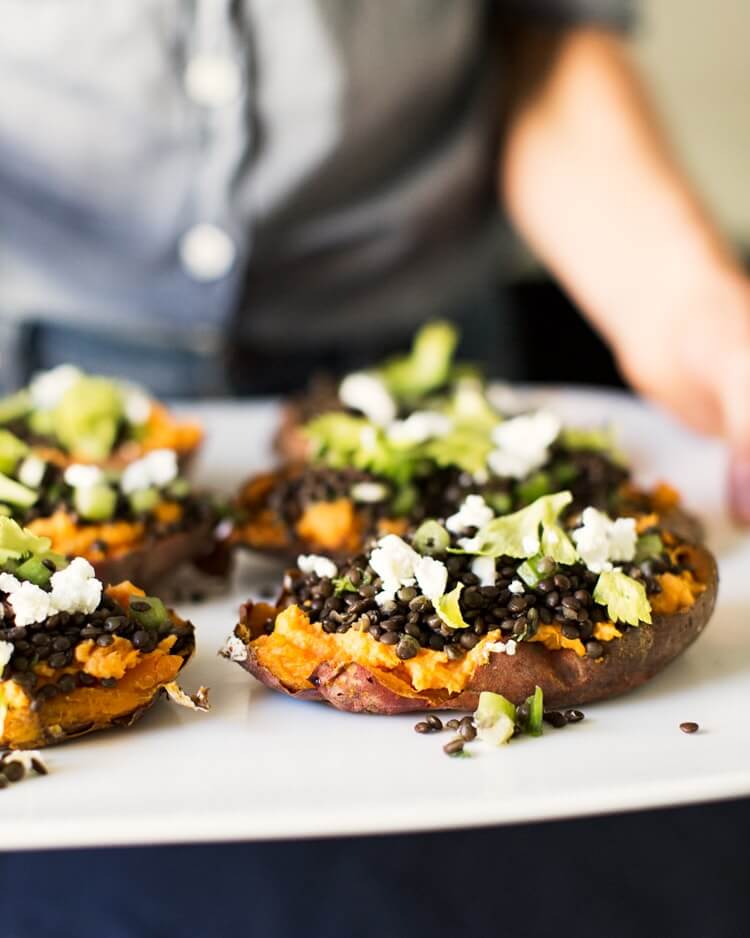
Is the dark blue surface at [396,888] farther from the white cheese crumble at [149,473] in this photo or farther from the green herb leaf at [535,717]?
the white cheese crumble at [149,473]

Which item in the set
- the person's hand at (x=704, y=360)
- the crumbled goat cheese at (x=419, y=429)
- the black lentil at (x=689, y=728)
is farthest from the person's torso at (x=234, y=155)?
the black lentil at (x=689, y=728)

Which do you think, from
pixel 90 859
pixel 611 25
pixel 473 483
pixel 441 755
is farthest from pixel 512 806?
pixel 611 25

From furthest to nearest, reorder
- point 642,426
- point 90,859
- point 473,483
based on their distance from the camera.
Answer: point 642,426 → point 473,483 → point 90,859

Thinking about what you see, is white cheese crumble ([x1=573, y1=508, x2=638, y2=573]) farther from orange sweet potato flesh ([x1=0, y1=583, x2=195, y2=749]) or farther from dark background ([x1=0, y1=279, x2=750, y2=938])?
orange sweet potato flesh ([x1=0, y1=583, x2=195, y2=749])

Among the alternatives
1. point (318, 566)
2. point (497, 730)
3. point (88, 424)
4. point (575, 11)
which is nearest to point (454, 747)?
point (497, 730)

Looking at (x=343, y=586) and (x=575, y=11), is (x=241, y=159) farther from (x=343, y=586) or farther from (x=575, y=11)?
(x=343, y=586)

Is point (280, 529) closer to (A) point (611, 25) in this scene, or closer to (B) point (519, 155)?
(B) point (519, 155)
